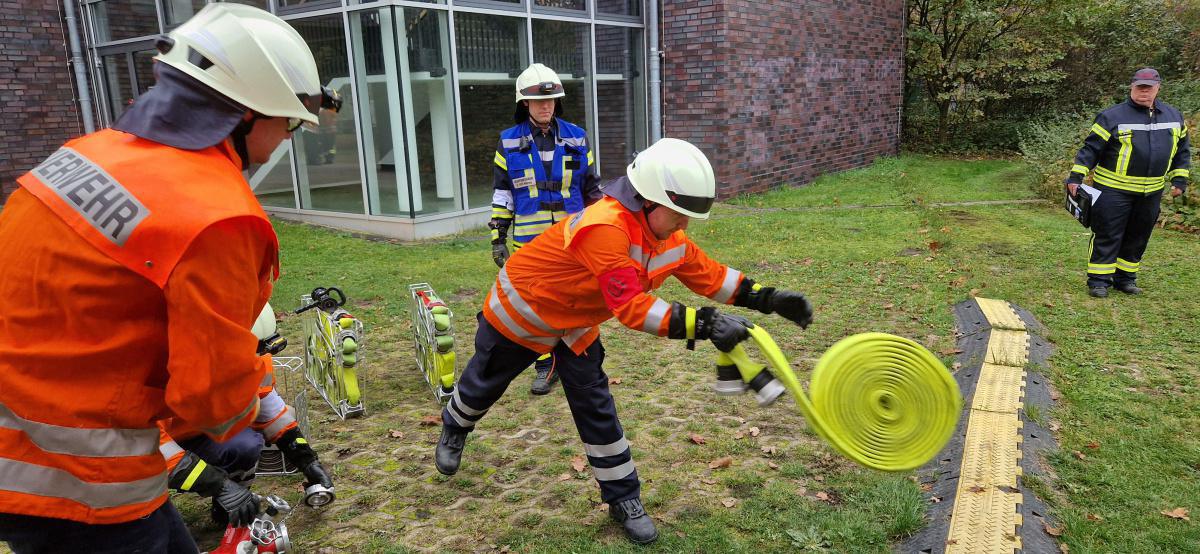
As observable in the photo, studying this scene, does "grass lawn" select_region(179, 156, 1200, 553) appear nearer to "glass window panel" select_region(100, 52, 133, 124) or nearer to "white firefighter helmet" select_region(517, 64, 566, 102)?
"white firefighter helmet" select_region(517, 64, 566, 102)

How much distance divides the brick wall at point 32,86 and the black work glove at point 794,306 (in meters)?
13.0

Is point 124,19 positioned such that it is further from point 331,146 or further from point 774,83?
point 774,83

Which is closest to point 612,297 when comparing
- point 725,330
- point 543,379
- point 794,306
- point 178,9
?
point 725,330

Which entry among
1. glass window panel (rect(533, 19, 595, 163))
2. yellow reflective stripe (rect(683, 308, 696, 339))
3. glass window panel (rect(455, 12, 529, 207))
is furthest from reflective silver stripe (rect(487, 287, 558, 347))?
glass window panel (rect(533, 19, 595, 163))

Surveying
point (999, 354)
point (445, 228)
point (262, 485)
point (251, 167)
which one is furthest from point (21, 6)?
point (999, 354)

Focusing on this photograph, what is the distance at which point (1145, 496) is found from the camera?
3879 mm

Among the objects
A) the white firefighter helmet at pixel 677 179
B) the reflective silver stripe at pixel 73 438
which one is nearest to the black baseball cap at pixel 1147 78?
the white firefighter helmet at pixel 677 179

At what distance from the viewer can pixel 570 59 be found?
12172 mm

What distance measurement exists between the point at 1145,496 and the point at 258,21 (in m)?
4.39

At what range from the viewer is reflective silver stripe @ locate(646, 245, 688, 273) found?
3502 millimetres

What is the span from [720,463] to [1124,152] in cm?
566

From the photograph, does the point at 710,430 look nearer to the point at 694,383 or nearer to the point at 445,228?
the point at 694,383

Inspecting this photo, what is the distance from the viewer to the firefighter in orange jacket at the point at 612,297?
3146 millimetres

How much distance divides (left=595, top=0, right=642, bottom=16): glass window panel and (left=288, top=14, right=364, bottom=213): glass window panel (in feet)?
13.9
